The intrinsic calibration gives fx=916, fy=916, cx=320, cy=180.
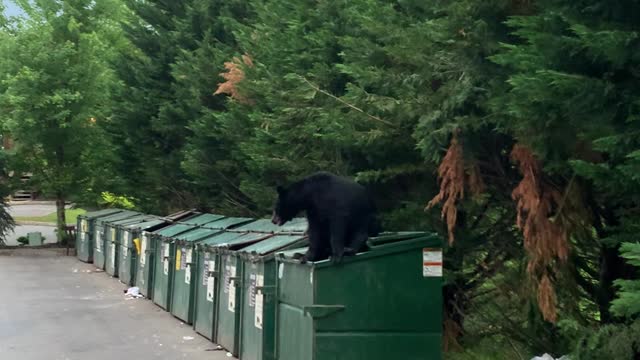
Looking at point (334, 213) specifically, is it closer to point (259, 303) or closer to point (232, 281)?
point (259, 303)

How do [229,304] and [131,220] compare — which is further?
[131,220]

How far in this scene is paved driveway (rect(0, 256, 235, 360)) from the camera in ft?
37.8

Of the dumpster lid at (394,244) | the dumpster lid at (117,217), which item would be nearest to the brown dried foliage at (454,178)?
the dumpster lid at (394,244)

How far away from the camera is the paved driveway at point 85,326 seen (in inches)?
453

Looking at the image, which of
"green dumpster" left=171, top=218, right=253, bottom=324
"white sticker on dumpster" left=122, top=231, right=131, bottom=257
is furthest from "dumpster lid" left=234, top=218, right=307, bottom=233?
"white sticker on dumpster" left=122, top=231, right=131, bottom=257

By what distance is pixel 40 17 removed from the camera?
32.4 m

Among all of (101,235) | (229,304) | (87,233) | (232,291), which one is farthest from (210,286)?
(87,233)

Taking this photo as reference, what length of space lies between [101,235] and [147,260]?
729cm

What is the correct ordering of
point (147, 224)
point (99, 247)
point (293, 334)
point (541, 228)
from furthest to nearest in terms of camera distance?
point (99, 247), point (147, 224), point (293, 334), point (541, 228)

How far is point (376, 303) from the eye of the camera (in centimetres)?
799

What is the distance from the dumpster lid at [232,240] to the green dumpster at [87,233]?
511 inches

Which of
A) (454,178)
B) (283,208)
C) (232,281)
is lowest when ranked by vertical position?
(232,281)

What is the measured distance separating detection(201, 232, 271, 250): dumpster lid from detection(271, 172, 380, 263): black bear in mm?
2741

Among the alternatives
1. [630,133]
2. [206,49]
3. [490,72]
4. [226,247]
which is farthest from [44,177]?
[630,133]
